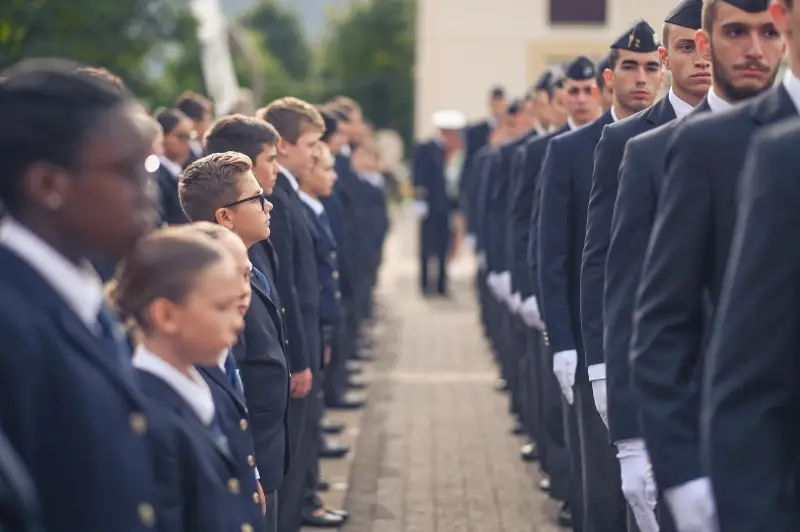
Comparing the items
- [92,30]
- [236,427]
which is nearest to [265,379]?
[236,427]

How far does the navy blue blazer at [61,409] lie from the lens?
281 centimetres

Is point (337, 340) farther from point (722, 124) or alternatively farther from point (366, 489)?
point (722, 124)

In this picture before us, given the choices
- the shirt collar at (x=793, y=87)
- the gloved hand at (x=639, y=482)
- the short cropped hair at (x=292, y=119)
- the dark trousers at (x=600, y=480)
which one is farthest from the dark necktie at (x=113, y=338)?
the short cropped hair at (x=292, y=119)

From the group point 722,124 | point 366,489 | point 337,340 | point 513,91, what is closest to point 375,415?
point 337,340

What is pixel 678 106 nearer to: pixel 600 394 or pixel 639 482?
pixel 600 394

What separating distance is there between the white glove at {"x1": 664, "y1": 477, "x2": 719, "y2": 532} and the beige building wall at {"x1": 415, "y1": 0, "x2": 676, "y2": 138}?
36.5 metres

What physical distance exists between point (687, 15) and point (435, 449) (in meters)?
5.32

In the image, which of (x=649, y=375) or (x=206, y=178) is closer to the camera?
(x=649, y=375)

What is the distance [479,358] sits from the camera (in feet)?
51.5

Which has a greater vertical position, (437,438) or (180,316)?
(180,316)

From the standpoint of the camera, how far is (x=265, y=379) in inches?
220

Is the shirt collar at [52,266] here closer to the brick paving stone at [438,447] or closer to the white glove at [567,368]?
the white glove at [567,368]

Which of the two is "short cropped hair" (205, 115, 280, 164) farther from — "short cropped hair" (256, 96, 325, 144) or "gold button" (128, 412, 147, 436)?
"gold button" (128, 412, 147, 436)

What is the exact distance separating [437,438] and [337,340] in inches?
47.3
